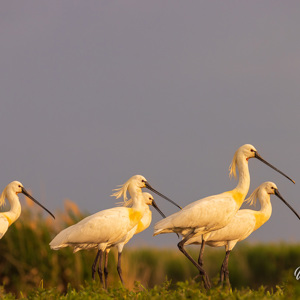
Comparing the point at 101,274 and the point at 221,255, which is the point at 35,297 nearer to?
the point at 101,274

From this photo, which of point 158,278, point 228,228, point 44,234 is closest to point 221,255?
point 158,278

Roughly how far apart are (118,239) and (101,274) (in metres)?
0.84

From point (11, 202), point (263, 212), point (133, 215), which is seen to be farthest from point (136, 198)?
point (11, 202)

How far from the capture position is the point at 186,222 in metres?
11.1

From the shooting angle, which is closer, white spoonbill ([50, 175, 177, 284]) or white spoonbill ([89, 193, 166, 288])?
white spoonbill ([50, 175, 177, 284])

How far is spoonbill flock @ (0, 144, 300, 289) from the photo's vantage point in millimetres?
11289

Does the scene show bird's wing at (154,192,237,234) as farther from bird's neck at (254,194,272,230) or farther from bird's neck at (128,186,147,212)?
bird's neck at (254,194,272,230)

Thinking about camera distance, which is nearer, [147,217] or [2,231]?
[2,231]

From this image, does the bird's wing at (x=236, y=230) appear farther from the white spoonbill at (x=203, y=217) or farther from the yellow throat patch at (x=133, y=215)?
the yellow throat patch at (x=133, y=215)

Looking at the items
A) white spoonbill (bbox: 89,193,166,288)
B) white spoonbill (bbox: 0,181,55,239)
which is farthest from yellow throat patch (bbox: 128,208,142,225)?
white spoonbill (bbox: 0,181,55,239)

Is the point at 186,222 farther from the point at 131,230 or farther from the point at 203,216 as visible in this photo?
the point at 131,230

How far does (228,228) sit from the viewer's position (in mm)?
12422

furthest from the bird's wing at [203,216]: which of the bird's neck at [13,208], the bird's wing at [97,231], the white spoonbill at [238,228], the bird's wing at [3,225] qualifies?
the bird's neck at [13,208]

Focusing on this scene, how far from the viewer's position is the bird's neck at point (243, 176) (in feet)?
39.4
